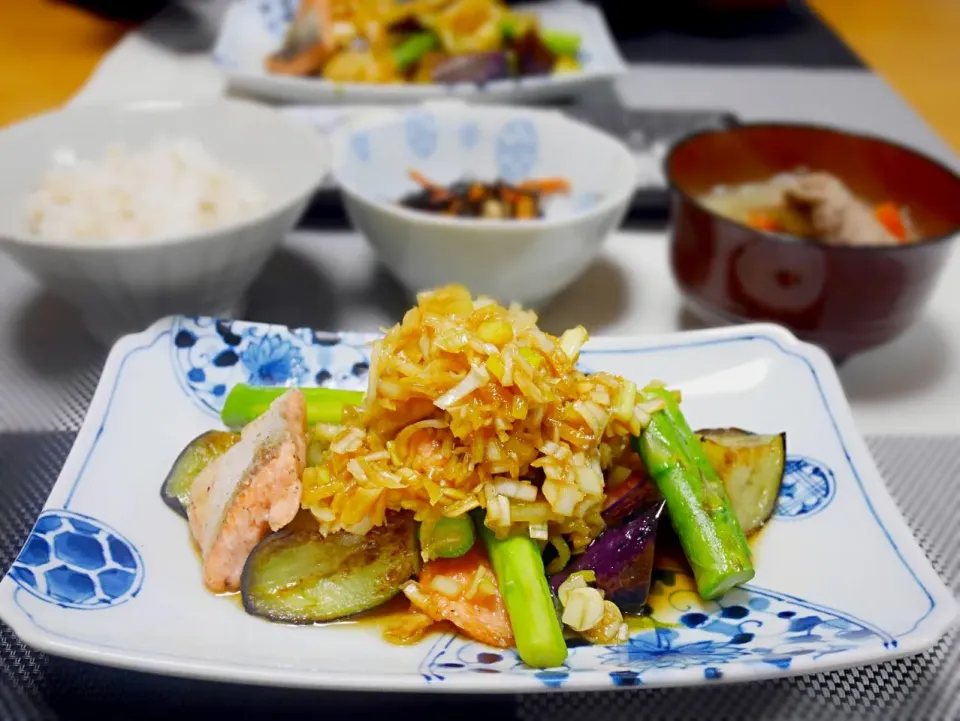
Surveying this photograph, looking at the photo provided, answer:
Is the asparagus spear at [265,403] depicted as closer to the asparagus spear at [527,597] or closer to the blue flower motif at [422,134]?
the asparagus spear at [527,597]

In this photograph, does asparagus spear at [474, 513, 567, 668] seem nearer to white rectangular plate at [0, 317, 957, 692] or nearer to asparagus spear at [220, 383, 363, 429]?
white rectangular plate at [0, 317, 957, 692]

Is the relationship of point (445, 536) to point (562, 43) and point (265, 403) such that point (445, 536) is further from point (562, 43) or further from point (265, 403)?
point (562, 43)

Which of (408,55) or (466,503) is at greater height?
(408,55)

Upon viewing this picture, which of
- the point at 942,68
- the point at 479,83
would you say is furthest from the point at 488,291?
the point at 942,68

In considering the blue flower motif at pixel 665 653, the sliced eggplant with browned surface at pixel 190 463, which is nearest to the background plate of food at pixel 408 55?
the sliced eggplant with browned surface at pixel 190 463

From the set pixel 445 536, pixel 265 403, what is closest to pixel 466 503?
pixel 445 536
